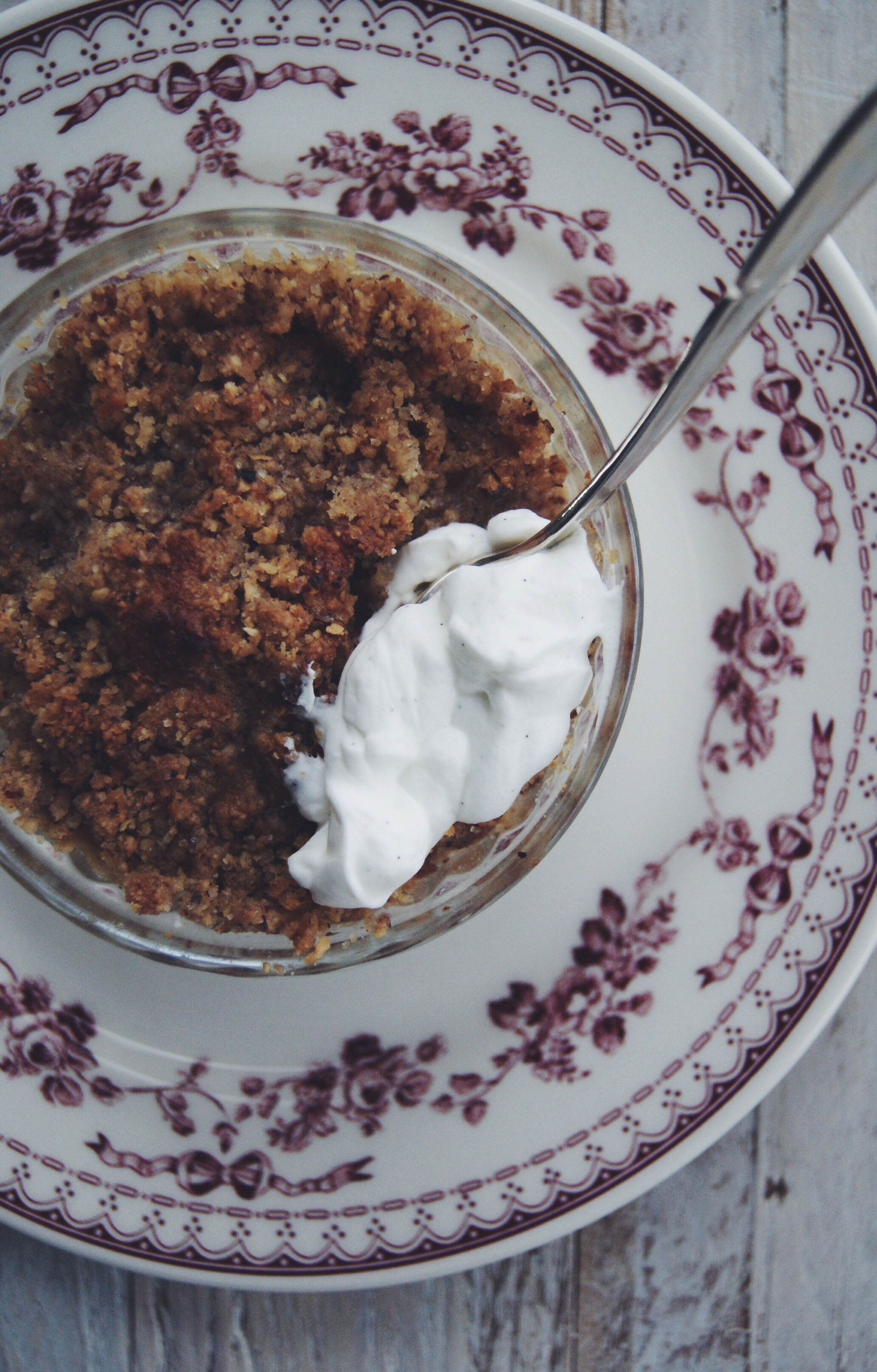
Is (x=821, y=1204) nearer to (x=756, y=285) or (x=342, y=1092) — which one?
(x=342, y=1092)

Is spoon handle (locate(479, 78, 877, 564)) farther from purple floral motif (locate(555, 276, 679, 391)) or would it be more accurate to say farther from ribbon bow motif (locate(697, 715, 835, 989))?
ribbon bow motif (locate(697, 715, 835, 989))

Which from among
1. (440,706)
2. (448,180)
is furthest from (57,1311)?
(448,180)

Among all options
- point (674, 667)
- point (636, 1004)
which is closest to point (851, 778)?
point (674, 667)

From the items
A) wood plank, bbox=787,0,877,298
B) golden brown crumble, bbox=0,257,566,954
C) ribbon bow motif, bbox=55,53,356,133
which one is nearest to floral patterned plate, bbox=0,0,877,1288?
ribbon bow motif, bbox=55,53,356,133

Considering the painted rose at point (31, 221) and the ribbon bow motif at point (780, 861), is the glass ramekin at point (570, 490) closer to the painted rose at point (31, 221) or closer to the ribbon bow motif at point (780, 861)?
the painted rose at point (31, 221)

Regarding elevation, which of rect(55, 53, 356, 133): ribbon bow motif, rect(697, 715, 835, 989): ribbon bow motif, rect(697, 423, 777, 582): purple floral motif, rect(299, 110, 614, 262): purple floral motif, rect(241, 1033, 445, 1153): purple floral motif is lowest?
rect(241, 1033, 445, 1153): purple floral motif

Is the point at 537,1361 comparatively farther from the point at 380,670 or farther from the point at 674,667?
the point at 380,670
